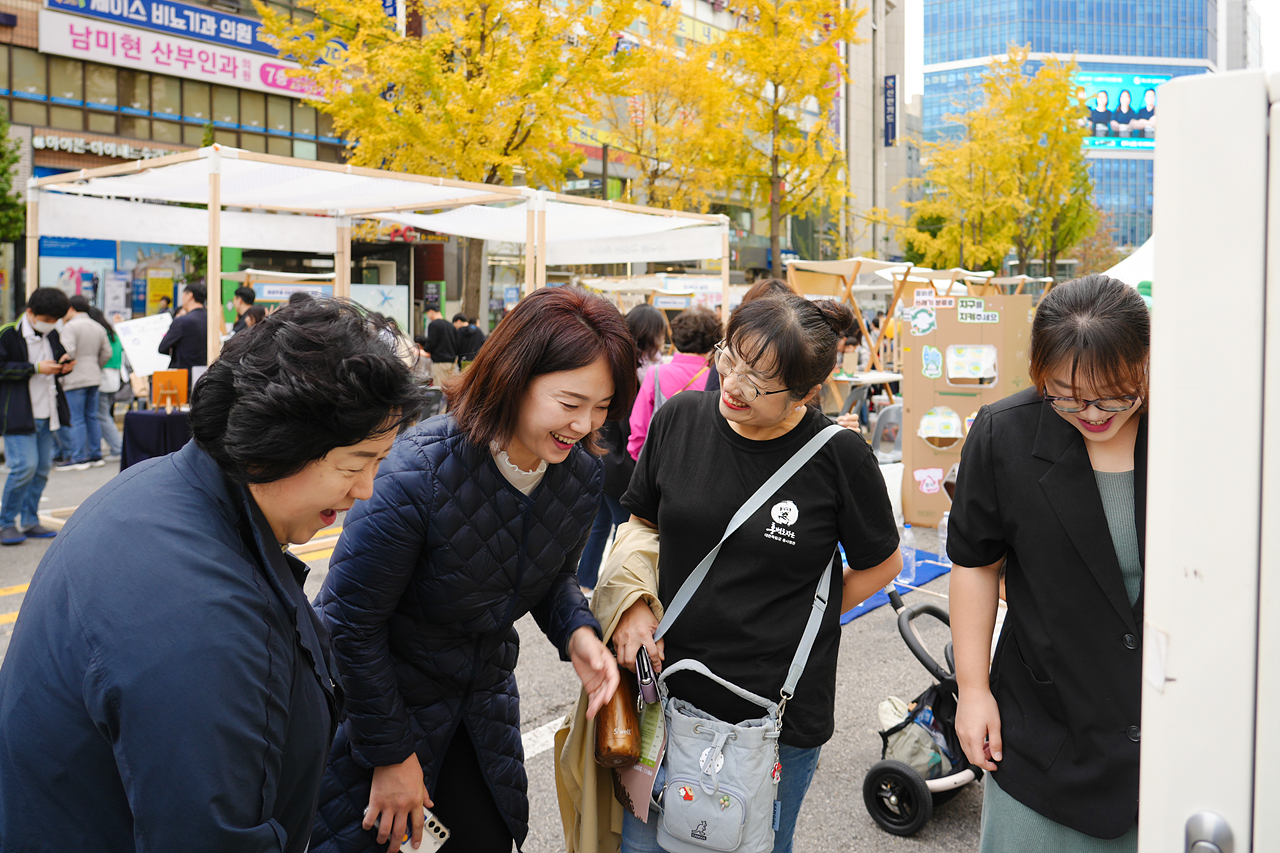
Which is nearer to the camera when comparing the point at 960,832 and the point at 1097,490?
the point at 1097,490

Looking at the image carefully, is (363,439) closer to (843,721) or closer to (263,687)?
(263,687)

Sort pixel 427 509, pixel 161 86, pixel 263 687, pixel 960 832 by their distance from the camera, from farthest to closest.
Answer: pixel 161 86, pixel 960 832, pixel 427 509, pixel 263 687

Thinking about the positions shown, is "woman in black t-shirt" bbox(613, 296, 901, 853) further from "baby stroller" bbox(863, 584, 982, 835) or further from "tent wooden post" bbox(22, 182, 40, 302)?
"tent wooden post" bbox(22, 182, 40, 302)

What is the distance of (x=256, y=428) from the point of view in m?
1.20

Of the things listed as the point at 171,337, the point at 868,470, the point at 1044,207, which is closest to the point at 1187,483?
the point at 868,470

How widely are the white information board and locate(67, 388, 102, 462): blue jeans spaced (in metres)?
2.08

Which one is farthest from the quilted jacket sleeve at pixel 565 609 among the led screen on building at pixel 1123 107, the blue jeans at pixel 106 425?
the led screen on building at pixel 1123 107

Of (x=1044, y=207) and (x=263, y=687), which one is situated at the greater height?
(x=1044, y=207)

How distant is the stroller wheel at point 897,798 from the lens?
3027mm

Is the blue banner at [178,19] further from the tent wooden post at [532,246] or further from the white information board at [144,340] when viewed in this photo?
the tent wooden post at [532,246]

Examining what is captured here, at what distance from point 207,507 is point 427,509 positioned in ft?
2.12

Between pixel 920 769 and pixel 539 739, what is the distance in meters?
1.58

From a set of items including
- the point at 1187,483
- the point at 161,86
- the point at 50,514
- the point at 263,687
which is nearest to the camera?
the point at 1187,483

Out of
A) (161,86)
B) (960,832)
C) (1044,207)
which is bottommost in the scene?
(960,832)
